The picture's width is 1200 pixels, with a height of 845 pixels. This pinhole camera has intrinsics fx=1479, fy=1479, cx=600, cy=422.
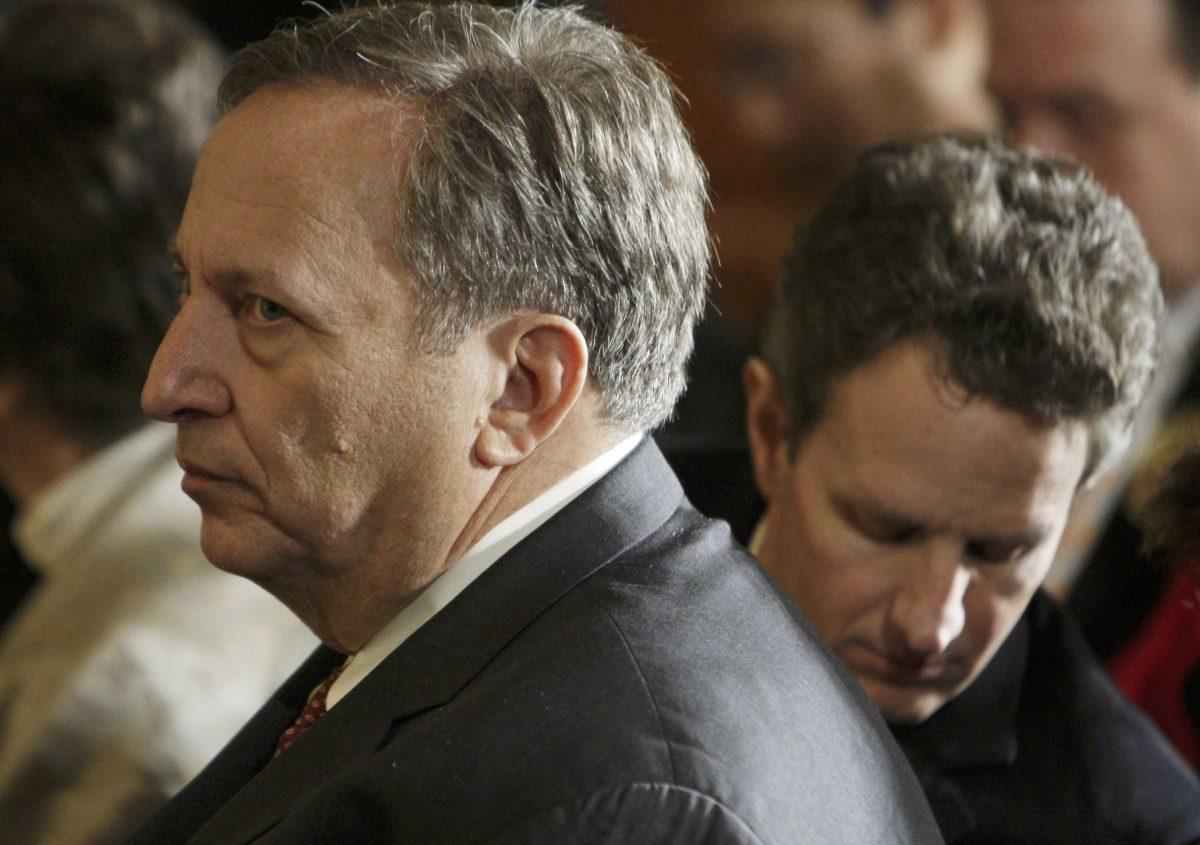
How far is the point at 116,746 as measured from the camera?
208 centimetres

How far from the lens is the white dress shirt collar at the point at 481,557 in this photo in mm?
1396

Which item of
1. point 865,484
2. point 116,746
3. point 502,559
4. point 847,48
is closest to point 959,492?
point 865,484

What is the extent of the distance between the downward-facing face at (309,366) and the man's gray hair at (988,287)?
69cm

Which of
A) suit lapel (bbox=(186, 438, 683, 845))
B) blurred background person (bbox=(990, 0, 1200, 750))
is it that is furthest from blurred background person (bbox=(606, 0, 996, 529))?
suit lapel (bbox=(186, 438, 683, 845))

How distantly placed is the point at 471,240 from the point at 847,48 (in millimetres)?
2036

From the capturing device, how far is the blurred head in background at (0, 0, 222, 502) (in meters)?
2.45

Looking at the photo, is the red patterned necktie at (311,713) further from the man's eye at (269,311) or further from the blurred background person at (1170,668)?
the blurred background person at (1170,668)

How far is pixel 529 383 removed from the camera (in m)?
1.40

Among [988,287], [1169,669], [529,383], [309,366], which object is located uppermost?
[309,366]

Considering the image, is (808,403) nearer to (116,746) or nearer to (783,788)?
(783,788)

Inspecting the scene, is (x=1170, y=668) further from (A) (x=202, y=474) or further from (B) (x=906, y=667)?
(A) (x=202, y=474)

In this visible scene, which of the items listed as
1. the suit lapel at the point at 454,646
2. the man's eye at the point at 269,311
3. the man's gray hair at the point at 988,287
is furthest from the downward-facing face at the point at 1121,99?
the man's eye at the point at 269,311

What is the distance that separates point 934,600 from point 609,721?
2.50ft

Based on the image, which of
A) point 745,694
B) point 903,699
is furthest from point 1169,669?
point 745,694
